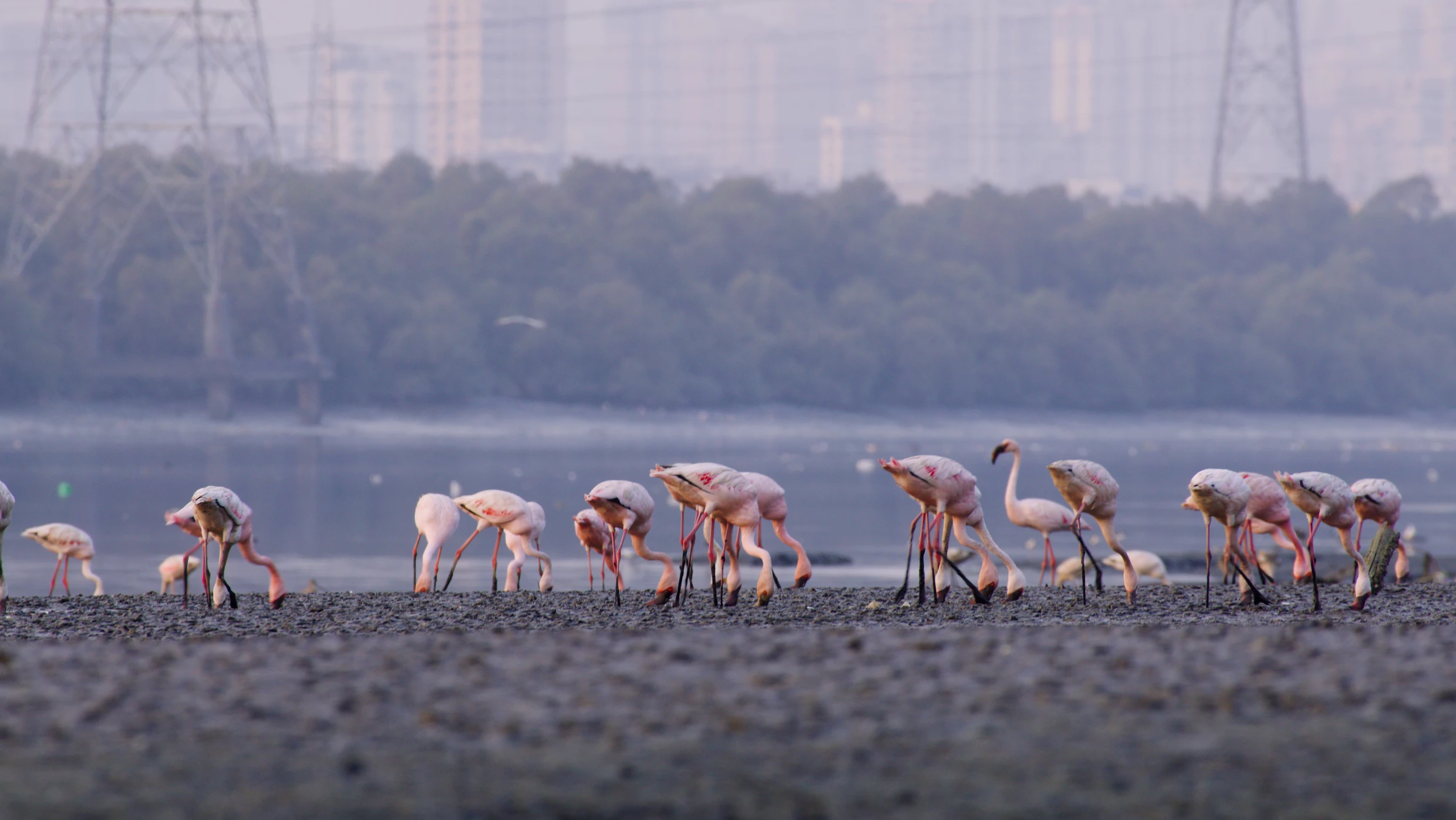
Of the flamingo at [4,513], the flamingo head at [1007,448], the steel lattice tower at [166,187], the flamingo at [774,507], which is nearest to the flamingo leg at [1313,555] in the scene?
the flamingo head at [1007,448]

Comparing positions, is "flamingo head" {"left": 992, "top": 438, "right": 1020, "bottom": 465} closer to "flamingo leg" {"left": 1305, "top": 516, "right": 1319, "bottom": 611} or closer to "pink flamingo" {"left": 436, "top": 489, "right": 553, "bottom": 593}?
"flamingo leg" {"left": 1305, "top": 516, "right": 1319, "bottom": 611}

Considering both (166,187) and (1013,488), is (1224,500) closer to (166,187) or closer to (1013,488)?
(1013,488)

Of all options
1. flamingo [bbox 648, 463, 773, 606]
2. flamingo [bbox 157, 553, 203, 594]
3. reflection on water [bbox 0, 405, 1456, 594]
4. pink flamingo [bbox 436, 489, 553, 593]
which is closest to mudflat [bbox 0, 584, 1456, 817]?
flamingo [bbox 648, 463, 773, 606]

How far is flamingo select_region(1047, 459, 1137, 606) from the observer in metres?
16.1

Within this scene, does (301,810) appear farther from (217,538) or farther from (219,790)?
(217,538)

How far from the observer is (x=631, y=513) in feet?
52.5

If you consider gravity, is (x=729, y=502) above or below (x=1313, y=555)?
above

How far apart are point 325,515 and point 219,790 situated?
3645 centimetres

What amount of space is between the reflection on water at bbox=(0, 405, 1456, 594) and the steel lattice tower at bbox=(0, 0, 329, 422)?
3.24 meters

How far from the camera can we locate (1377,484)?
1636 cm

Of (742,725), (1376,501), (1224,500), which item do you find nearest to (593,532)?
(1224,500)

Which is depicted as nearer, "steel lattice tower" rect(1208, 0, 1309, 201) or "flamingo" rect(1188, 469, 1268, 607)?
"flamingo" rect(1188, 469, 1268, 607)

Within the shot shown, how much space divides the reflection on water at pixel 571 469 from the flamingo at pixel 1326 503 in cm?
1170

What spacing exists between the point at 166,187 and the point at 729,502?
7144 cm
